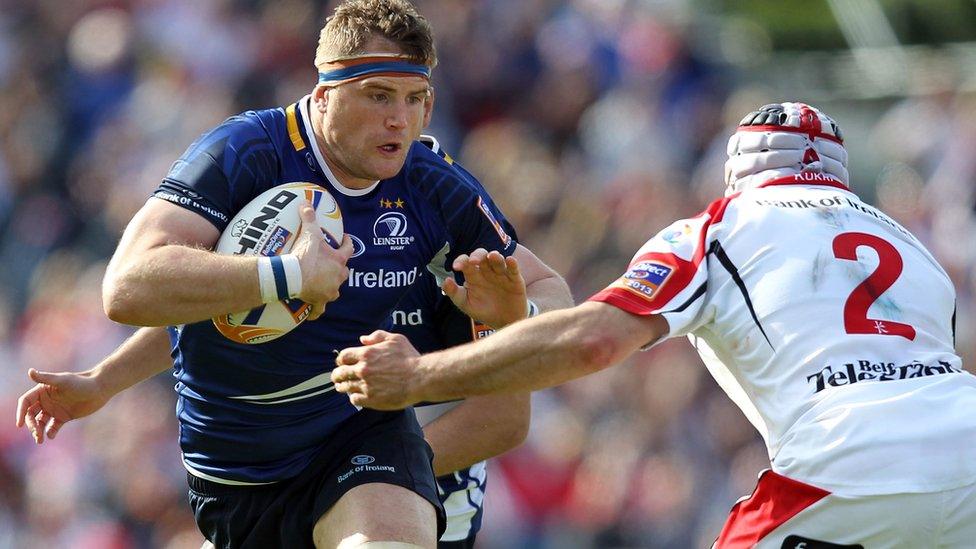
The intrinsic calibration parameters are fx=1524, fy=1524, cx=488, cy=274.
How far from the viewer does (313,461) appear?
5.98 metres

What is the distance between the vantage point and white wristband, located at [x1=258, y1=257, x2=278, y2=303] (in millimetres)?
5367

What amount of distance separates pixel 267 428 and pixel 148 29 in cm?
866

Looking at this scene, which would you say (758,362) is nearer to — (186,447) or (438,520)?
(438,520)

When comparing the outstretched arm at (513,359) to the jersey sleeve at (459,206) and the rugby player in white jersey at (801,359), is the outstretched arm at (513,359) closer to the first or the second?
the rugby player in white jersey at (801,359)

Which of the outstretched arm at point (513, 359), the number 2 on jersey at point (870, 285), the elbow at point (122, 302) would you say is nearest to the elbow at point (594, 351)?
A: the outstretched arm at point (513, 359)

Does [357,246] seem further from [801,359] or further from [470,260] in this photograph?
[801,359]

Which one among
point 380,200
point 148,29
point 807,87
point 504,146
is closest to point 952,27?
point 807,87

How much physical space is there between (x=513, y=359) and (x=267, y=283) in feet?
3.02

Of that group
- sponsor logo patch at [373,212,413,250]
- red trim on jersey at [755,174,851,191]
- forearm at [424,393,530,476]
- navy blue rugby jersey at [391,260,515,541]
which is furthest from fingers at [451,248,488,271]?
forearm at [424,393,530,476]

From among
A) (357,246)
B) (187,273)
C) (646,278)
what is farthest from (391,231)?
(646,278)

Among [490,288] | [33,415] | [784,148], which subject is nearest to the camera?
[784,148]

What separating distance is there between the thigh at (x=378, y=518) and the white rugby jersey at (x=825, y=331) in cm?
109

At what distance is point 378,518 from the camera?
554cm

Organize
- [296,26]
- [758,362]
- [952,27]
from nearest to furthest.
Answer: [758,362]
[952,27]
[296,26]
